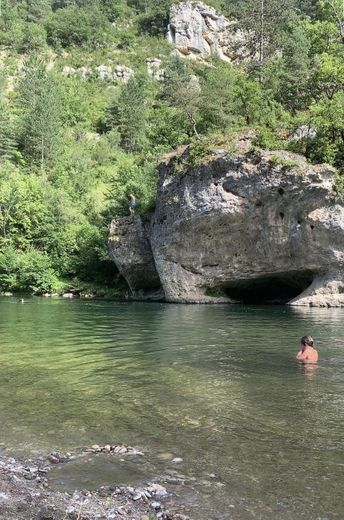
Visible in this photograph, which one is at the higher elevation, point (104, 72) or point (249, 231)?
point (104, 72)

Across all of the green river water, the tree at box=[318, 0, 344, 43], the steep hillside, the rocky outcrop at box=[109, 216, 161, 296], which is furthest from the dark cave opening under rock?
the tree at box=[318, 0, 344, 43]

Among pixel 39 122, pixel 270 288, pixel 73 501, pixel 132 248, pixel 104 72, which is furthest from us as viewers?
pixel 104 72

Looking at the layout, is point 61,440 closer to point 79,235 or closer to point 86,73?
point 79,235

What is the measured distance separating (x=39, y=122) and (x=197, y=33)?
53.5m

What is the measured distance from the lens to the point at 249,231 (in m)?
34.7

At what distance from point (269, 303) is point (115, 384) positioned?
1067 inches

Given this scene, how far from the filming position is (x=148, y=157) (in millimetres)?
61000

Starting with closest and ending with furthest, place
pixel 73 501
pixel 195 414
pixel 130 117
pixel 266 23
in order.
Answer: pixel 73 501 < pixel 195 414 < pixel 266 23 < pixel 130 117

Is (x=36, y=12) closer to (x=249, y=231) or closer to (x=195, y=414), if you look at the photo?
(x=249, y=231)

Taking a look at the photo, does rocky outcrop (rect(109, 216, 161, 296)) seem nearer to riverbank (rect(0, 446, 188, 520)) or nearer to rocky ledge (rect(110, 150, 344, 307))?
rocky ledge (rect(110, 150, 344, 307))

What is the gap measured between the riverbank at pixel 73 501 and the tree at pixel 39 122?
65.3 metres

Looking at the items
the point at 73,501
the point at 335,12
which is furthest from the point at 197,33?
the point at 73,501

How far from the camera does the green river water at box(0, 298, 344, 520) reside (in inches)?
239

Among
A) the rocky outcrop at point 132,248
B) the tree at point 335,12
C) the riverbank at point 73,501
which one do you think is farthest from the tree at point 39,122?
the riverbank at point 73,501
